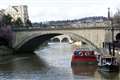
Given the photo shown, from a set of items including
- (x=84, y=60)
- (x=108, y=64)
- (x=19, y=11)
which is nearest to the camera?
(x=108, y=64)

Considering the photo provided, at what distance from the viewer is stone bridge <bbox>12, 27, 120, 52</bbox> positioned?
266 feet

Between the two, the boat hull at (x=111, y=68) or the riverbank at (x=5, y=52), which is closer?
the boat hull at (x=111, y=68)

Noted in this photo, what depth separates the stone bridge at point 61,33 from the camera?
8119 cm

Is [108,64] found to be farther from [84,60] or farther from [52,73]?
[84,60]

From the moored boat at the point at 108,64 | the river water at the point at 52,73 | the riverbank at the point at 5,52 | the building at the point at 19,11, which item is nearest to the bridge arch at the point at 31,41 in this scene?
the riverbank at the point at 5,52

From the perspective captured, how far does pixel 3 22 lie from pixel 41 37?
12.1 metres

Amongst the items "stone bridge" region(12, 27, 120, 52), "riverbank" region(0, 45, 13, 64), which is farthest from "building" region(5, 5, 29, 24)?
"riverbank" region(0, 45, 13, 64)

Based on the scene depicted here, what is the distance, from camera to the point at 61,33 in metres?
87.9

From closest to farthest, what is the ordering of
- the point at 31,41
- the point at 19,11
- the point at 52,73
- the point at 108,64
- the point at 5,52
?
the point at 108,64 → the point at 52,73 → the point at 5,52 → the point at 31,41 → the point at 19,11

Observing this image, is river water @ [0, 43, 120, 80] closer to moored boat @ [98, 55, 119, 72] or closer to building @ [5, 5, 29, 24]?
moored boat @ [98, 55, 119, 72]

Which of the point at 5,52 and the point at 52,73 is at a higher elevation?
the point at 52,73

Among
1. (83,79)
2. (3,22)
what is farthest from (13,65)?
(3,22)

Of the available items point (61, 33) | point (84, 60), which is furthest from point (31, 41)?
point (84, 60)

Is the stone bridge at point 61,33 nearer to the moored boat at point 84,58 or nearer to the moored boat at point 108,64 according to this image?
the moored boat at point 84,58
